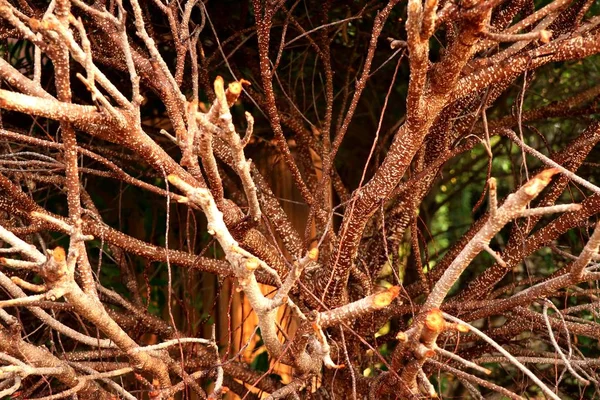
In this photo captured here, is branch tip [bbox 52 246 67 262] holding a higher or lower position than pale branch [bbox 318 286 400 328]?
higher

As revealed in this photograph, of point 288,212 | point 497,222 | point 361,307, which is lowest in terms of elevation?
point 288,212

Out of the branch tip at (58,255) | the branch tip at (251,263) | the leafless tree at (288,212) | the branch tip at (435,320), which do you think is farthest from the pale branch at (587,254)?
the branch tip at (58,255)

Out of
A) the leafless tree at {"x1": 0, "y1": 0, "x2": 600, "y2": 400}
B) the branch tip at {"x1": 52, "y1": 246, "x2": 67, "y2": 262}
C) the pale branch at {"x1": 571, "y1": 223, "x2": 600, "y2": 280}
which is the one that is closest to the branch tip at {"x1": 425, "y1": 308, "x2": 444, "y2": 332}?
the leafless tree at {"x1": 0, "y1": 0, "x2": 600, "y2": 400}

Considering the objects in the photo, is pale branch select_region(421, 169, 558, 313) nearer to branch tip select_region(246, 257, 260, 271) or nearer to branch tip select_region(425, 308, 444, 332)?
branch tip select_region(425, 308, 444, 332)

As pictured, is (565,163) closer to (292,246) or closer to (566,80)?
(292,246)

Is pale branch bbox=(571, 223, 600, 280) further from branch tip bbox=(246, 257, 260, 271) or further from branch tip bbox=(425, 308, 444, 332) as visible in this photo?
branch tip bbox=(246, 257, 260, 271)

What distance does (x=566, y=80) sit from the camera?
1923mm

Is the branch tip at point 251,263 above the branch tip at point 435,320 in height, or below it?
above

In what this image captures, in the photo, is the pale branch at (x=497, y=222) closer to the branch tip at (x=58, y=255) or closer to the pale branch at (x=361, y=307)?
the pale branch at (x=361, y=307)

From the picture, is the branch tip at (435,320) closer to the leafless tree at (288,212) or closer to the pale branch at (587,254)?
the leafless tree at (288,212)

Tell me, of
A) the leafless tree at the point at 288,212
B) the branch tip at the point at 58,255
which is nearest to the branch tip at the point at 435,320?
the leafless tree at the point at 288,212

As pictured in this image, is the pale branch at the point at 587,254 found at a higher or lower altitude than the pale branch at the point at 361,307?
higher

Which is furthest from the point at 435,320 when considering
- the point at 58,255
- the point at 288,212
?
the point at 288,212

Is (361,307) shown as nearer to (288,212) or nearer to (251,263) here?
(251,263)
